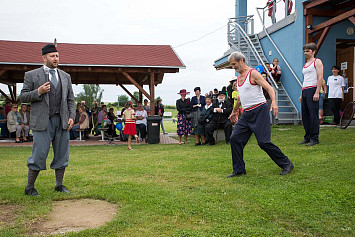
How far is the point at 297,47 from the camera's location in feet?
47.4

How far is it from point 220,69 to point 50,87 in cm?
1908

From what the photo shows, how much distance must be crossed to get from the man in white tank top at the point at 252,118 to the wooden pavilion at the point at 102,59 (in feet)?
30.6

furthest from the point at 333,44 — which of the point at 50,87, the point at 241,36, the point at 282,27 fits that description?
the point at 50,87

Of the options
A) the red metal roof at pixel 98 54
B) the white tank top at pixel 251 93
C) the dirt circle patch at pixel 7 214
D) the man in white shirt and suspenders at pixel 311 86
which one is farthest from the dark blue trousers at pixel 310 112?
the red metal roof at pixel 98 54

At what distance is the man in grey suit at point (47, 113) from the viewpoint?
459cm

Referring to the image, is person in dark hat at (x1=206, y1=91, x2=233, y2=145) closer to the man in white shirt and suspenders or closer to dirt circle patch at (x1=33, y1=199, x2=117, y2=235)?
the man in white shirt and suspenders

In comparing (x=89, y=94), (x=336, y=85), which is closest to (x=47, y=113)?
(x=336, y=85)

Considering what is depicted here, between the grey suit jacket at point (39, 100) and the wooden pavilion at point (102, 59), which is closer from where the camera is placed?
the grey suit jacket at point (39, 100)

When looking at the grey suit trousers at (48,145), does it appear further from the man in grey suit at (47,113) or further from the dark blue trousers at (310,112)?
the dark blue trousers at (310,112)

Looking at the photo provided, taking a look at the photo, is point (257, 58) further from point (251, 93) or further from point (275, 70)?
point (251, 93)

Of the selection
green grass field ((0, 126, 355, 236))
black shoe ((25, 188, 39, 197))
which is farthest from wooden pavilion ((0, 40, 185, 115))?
black shoe ((25, 188, 39, 197))

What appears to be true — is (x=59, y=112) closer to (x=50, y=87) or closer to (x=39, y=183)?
(x=50, y=87)

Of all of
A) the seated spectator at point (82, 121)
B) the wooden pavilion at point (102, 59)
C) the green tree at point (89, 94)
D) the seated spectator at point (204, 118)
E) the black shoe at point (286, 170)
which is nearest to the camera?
the black shoe at point (286, 170)

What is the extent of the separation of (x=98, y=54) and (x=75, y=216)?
43.3ft
